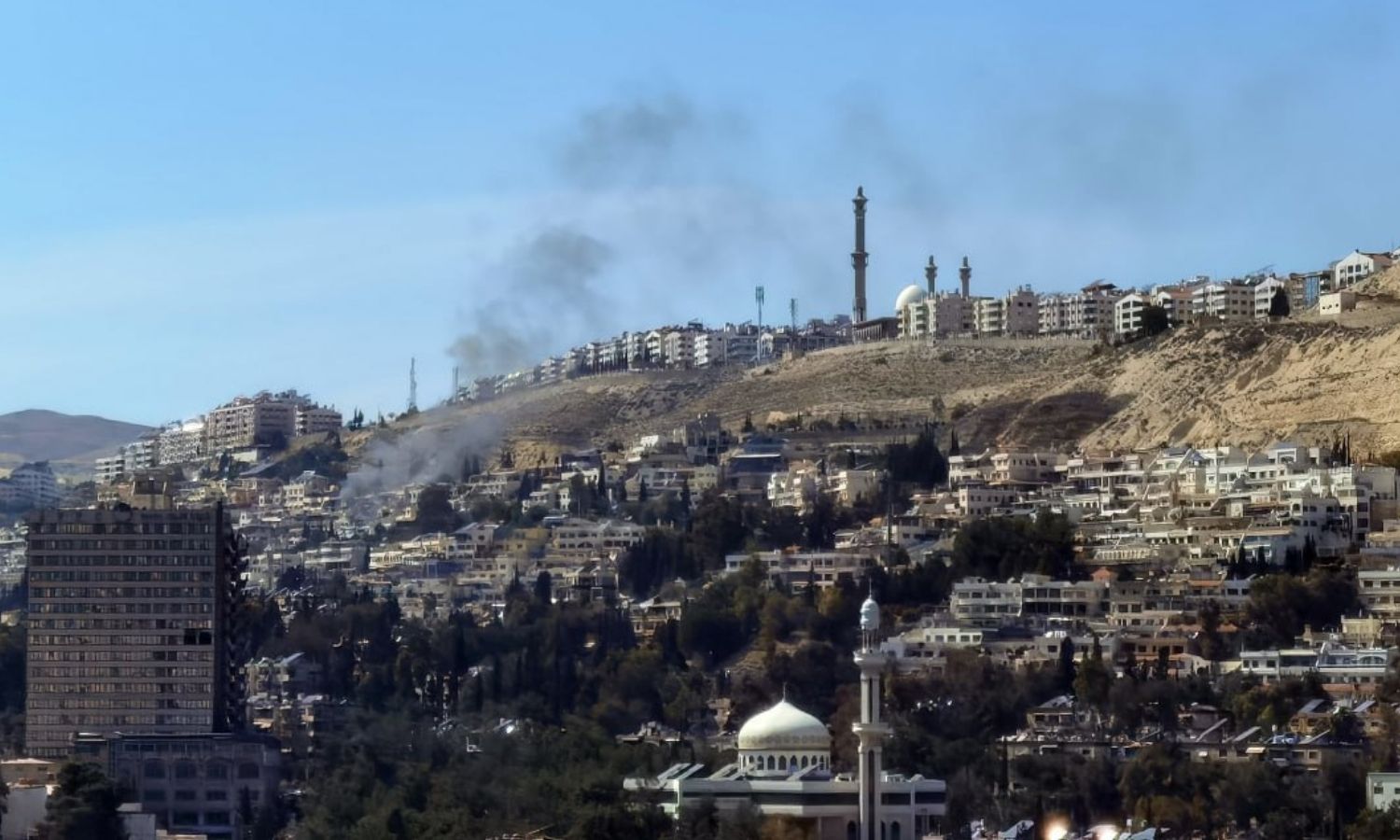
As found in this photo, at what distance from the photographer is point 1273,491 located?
334ft

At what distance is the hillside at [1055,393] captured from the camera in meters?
113

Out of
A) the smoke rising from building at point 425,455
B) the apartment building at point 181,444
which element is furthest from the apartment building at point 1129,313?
the apartment building at point 181,444

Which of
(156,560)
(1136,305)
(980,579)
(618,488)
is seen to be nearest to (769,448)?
(618,488)

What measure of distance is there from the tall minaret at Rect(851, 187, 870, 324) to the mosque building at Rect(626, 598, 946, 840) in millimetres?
60087

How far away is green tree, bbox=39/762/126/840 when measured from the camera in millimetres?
75125

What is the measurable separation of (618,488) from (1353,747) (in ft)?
Answer: 150

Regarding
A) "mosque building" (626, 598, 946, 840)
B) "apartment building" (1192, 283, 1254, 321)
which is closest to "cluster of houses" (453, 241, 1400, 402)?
"apartment building" (1192, 283, 1254, 321)

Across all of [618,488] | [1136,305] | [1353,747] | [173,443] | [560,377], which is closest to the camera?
[1353,747]

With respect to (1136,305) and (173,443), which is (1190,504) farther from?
(173,443)

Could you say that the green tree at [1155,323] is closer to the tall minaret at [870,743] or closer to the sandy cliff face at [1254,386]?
the sandy cliff face at [1254,386]

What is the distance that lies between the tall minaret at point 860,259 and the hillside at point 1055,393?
498 cm

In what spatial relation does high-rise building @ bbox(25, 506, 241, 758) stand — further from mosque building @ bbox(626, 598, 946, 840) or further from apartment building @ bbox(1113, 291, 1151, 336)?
apartment building @ bbox(1113, 291, 1151, 336)

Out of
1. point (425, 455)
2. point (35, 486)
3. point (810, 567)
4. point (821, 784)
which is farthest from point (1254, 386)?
point (35, 486)

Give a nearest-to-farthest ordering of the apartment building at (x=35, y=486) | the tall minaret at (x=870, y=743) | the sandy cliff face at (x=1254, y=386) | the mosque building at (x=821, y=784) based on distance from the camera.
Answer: the tall minaret at (x=870, y=743) → the mosque building at (x=821, y=784) → the sandy cliff face at (x=1254, y=386) → the apartment building at (x=35, y=486)
